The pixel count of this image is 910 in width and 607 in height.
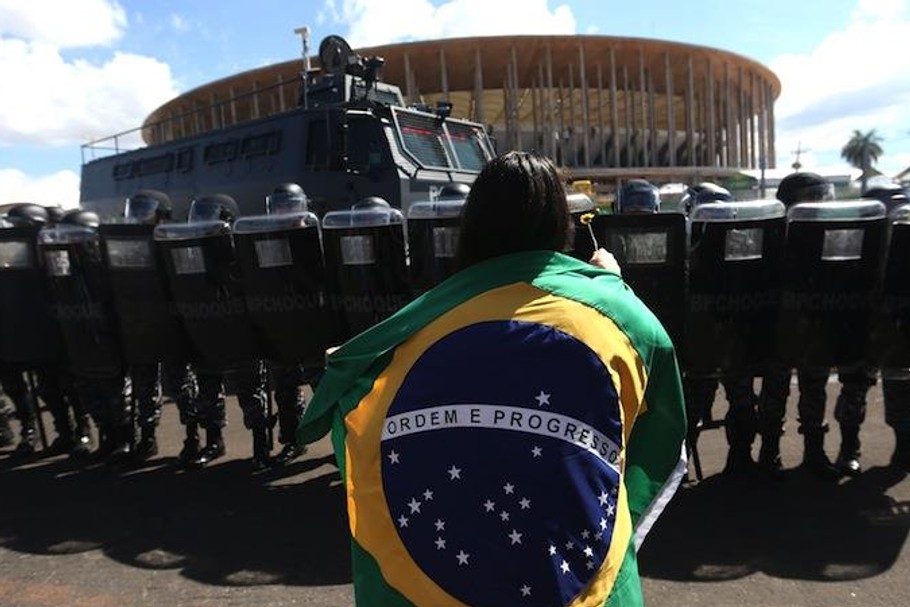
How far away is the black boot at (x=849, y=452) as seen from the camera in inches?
173

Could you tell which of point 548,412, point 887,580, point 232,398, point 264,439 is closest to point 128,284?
point 264,439

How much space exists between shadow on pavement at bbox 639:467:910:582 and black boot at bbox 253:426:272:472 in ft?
8.66

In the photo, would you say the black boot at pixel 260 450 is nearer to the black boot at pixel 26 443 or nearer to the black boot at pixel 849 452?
the black boot at pixel 26 443

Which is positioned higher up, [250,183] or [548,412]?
[250,183]

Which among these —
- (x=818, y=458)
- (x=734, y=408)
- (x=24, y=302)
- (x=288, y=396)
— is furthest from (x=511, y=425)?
(x=24, y=302)

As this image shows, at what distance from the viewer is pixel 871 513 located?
388 centimetres

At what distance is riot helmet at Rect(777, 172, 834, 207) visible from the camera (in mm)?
4777

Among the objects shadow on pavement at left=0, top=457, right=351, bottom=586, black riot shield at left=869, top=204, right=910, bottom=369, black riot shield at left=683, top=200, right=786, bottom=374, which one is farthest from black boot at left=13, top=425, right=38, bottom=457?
black riot shield at left=869, top=204, right=910, bottom=369

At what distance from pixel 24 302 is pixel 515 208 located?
16.5 feet

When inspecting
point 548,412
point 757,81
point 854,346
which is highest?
point 757,81

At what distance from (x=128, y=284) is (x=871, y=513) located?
4.64 metres

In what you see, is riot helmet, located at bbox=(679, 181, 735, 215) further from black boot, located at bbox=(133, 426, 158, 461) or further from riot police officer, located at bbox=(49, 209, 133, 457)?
black boot, located at bbox=(133, 426, 158, 461)

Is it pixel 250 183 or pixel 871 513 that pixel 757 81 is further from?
pixel 871 513

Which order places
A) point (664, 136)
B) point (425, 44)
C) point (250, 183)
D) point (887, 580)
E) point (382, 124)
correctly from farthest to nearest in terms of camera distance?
1. point (664, 136)
2. point (425, 44)
3. point (250, 183)
4. point (382, 124)
5. point (887, 580)
